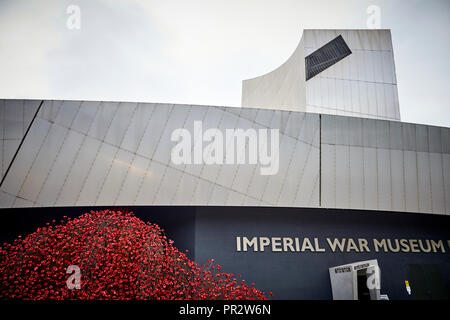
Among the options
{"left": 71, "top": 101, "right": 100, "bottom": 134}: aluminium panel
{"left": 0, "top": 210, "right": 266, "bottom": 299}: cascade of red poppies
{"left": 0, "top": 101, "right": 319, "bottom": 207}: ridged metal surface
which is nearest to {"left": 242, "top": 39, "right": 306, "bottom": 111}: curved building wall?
{"left": 0, "top": 101, "right": 319, "bottom": 207}: ridged metal surface

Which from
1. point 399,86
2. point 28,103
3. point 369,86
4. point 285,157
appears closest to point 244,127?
point 285,157

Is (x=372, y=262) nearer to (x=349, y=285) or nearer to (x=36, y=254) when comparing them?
(x=349, y=285)

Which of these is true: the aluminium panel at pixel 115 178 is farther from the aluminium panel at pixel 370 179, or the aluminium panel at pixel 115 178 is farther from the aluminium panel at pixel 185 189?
the aluminium panel at pixel 370 179

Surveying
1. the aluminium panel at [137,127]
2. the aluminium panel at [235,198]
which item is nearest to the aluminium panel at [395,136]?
the aluminium panel at [235,198]

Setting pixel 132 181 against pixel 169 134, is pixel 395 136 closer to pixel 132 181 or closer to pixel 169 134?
pixel 169 134

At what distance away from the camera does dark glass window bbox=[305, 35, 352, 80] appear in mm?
20328

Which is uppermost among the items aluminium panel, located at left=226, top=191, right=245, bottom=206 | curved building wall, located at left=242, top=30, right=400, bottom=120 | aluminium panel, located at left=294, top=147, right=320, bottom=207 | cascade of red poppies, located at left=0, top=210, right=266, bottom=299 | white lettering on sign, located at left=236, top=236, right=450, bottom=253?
curved building wall, located at left=242, top=30, right=400, bottom=120

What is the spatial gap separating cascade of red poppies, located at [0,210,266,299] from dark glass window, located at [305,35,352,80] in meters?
13.3

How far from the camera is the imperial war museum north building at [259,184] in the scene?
1295 cm

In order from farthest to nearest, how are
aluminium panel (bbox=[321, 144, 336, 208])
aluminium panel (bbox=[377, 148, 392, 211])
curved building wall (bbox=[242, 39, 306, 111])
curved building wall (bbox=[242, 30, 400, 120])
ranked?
curved building wall (bbox=[242, 39, 306, 111])
curved building wall (bbox=[242, 30, 400, 120])
aluminium panel (bbox=[377, 148, 392, 211])
aluminium panel (bbox=[321, 144, 336, 208])

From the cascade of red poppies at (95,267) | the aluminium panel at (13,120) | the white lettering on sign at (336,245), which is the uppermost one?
the aluminium panel at (13,120)

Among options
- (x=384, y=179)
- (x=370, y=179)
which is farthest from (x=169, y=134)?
(x=384, y=179)

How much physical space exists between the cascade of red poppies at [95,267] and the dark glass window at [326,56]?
43.8 ft

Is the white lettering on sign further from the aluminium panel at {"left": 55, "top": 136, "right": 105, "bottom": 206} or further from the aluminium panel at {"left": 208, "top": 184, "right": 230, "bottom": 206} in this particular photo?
the aluminium panel at {"left": 55, "top": 136, "right": 105, "bottom": 206}
